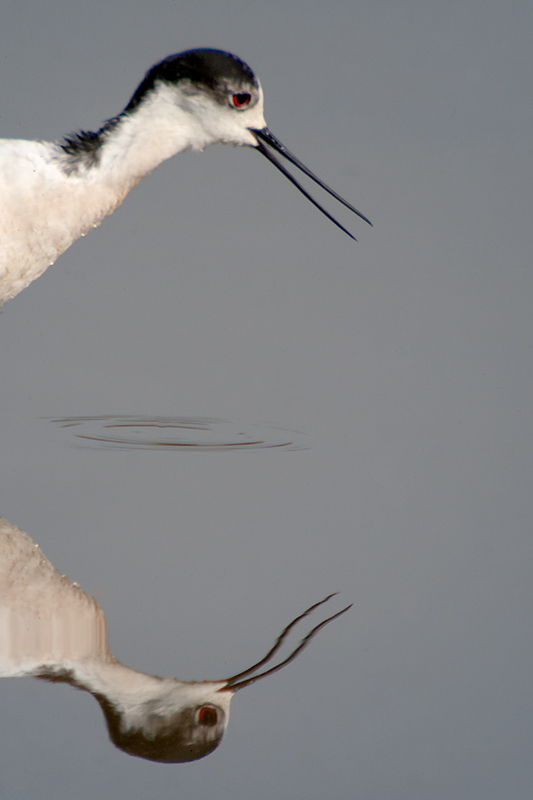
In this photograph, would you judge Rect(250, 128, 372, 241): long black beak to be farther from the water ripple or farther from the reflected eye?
the reflected eye

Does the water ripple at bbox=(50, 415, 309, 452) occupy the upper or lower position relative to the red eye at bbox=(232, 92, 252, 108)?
lower

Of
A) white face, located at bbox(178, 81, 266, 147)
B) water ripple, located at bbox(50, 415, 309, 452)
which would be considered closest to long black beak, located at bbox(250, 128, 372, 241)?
white face, located at bbox(178, 81, 266, 147)

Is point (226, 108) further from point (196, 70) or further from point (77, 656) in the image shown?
point (77, 656)

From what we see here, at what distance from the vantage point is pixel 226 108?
1530 mm

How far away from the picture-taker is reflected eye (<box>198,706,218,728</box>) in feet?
3.34

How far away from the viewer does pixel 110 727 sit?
102 centimetres

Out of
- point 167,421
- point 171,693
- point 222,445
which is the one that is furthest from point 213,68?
point 171,693

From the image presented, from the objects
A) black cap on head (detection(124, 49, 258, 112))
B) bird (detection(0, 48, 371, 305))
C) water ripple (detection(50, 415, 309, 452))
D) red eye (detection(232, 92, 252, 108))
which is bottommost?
water ripple (detection(50, 415, 309, 452))

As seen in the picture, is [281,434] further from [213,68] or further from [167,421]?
[213,68]

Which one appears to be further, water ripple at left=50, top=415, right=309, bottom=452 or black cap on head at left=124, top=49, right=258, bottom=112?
water ripple at left=50, top=415, right=309, bottom=452

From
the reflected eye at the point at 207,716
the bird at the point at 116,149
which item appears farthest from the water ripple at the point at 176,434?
the reflected eye at the point at 207,716

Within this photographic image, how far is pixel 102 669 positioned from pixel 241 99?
42.3 inches

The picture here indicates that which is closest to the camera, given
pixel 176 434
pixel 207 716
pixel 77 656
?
pixel 207 716

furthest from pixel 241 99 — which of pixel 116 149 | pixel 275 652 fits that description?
pixel 275 652
